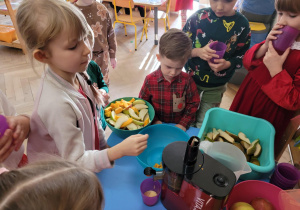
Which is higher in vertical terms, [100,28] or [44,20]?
[44,20]

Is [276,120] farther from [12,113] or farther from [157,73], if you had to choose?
[12,113]

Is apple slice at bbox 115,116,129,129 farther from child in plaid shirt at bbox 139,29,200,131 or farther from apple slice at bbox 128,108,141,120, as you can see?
child in plaid shirt at bbox 139,29,200,131

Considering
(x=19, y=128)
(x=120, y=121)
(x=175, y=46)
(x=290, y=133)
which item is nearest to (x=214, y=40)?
(x=175, y=46)

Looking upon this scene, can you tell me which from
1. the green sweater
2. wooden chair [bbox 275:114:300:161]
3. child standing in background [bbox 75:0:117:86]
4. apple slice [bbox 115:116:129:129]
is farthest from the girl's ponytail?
child standing in background [bbox 75:0:117:86]

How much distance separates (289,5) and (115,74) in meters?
2.66

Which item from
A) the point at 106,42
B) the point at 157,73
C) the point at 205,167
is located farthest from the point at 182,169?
the point at 106,42

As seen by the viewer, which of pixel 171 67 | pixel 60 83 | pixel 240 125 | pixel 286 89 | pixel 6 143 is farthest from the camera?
pixel 171 67

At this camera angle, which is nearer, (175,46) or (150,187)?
(150,187)

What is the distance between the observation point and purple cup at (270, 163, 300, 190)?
0.77 m

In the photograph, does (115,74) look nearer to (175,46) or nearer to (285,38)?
(175,46)

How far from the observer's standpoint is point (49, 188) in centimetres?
39

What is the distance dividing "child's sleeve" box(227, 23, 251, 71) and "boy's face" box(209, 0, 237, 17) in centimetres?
17

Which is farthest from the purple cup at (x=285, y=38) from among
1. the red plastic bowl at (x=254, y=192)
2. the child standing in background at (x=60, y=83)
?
the child standing in background at (x=60, y=83)

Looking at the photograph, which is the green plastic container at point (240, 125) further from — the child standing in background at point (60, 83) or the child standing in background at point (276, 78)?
the child standing in background at point (60, 83)
